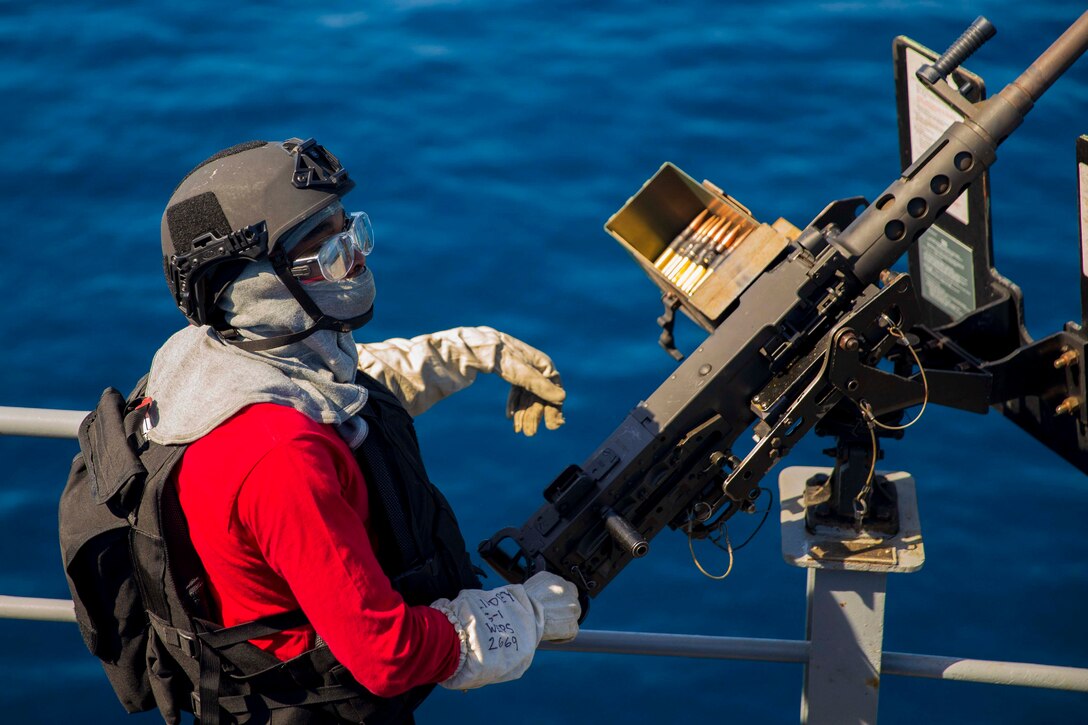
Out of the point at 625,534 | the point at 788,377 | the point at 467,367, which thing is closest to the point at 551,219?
the point at 467,367

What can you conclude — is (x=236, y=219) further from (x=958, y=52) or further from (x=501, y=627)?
(x=958, y=52)

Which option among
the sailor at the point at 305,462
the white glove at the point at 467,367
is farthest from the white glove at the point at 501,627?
the white glove at the point at 467,367

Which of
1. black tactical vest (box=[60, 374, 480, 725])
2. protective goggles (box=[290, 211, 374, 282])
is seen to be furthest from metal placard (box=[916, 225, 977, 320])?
protective goggles (box=[290, 211, 374, 282])

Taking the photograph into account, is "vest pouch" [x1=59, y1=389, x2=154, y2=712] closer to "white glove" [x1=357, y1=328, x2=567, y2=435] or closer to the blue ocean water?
"white glove" [x1=357, y1=328, x2=567, y2=435]

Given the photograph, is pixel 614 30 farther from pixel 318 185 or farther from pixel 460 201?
pixel 318 185

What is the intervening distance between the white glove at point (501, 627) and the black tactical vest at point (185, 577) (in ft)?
0.35

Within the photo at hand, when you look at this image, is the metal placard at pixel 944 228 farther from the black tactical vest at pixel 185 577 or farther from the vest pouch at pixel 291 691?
the vest pouch at pixel 291 691

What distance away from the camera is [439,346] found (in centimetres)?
326

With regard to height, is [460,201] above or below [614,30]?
below

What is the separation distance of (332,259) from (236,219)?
0.60 feet

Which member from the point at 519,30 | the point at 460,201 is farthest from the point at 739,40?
the point at 460,201

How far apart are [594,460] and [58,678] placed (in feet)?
10.9

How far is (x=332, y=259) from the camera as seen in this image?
91.7 inches

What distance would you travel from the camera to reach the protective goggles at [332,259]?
2.31 meters
